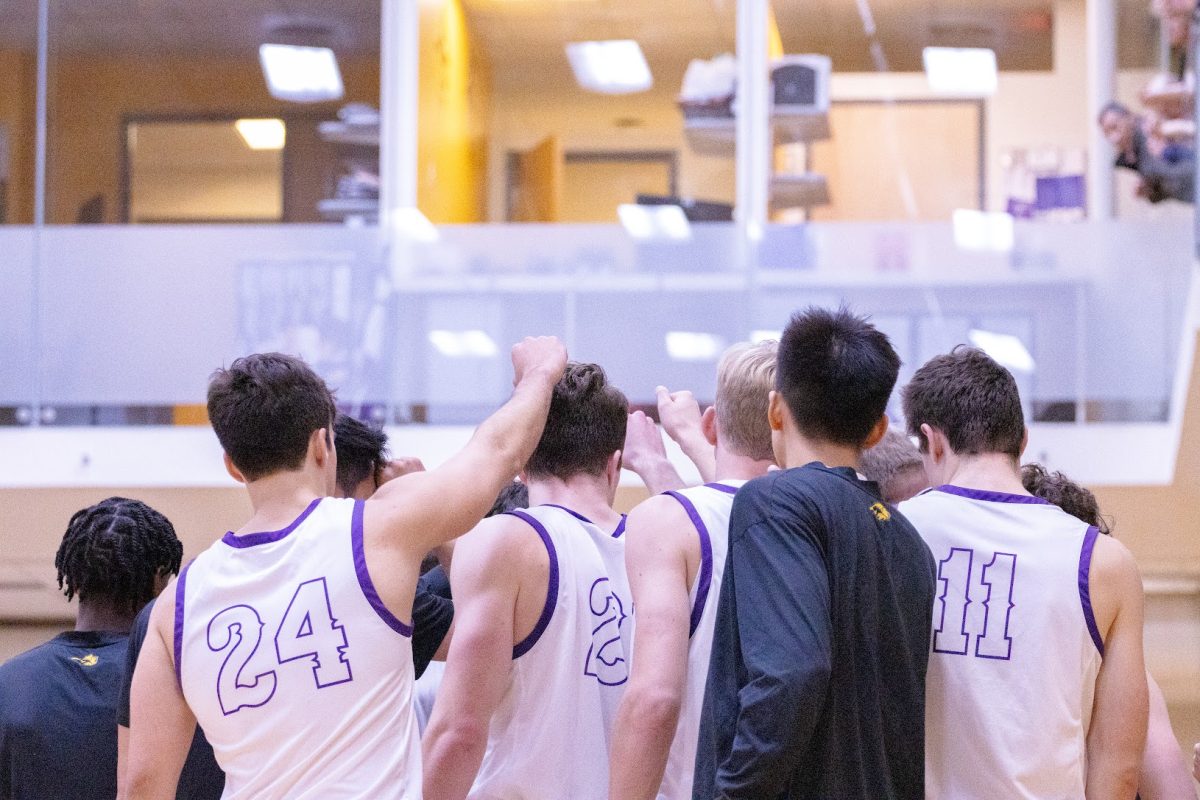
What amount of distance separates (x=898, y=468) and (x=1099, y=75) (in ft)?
17.4

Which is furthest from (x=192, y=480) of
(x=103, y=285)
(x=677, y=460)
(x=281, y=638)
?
(x=281, y=638)

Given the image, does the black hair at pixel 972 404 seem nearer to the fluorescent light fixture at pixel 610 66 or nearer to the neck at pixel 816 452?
the neck at pixel 816 452

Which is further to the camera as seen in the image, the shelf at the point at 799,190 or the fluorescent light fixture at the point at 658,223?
the shelf at the point at 799,190

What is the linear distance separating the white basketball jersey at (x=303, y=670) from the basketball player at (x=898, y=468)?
1.23 metres

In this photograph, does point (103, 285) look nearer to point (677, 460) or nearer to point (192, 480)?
point (192, 480)

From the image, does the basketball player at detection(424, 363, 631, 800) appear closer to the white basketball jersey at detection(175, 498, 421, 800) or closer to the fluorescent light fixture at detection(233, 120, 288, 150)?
the white basketball jersey at detection(175, 498, 421, 800)

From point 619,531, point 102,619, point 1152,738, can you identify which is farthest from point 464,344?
point 1152,738

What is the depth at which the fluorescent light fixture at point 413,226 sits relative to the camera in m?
6.18

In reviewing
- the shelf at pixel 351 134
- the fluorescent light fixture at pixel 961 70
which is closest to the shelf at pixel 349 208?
the shelf at pixel 351 134

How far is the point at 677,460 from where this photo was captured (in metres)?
5.52

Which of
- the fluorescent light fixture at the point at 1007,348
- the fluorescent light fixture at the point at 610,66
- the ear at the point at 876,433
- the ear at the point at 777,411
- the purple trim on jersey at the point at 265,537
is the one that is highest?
the fluorescent light fixture at the point at 610,66

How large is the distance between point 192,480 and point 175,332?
67cm

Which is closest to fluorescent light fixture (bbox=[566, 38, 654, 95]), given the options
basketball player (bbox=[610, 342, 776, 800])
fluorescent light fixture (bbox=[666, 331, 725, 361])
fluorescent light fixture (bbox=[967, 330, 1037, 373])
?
fluorescent light fixture (bbox=[666, 331, 725, 361])

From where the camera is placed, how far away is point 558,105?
8.60 m
